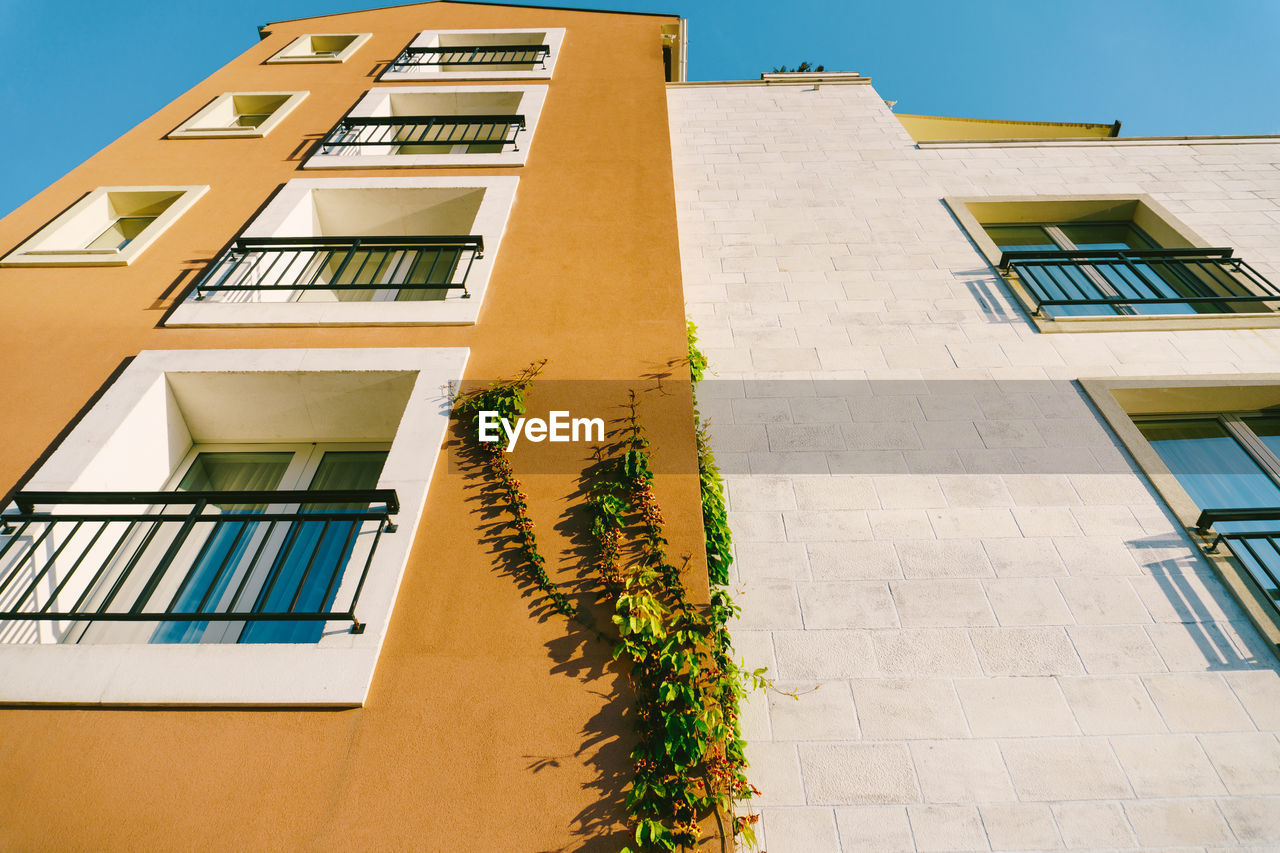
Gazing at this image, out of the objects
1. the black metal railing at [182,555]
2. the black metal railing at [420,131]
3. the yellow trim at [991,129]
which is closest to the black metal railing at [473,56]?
the black metal railing at [420,131]

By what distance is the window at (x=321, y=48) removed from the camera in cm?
1118

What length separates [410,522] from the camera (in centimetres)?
412

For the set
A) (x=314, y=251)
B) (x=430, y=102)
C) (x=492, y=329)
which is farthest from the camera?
(x=430, y=102)

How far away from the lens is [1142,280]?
7012mm

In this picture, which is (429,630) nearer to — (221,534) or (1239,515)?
(221,534)

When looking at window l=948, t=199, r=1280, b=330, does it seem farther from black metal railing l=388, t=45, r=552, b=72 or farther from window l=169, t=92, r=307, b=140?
window l=169, t=92, r=307, b=140

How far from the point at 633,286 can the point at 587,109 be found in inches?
197

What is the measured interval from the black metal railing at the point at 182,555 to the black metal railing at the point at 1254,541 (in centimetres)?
608

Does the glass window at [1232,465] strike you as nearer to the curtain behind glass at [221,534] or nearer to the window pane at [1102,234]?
the window pane at [1102,234]

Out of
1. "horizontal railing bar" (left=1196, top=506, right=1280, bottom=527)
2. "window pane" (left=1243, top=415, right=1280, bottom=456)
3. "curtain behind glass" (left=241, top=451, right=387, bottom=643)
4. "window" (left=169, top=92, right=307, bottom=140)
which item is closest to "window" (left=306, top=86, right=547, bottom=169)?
"window" (left=169, top=92, right=307, bottom=140)

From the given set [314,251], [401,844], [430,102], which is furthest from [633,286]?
[430,102]

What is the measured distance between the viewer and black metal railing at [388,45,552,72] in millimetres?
11070

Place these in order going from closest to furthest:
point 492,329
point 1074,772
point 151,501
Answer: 1. point 1074,772
2. point 151,501
3. point 492,329

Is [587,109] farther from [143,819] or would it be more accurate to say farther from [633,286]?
[143,819]
